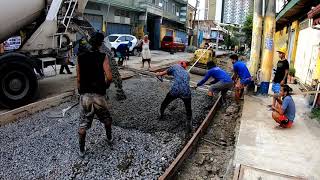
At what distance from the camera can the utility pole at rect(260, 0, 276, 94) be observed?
1066cm

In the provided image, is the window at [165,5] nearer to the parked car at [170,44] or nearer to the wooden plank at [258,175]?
the parked car at [170,44]

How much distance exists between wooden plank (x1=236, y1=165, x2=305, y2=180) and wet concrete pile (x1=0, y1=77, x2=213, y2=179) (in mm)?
1180

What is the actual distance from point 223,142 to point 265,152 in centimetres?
110

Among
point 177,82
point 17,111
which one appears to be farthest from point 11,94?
point 177,82

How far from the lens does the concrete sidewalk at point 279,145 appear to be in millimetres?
5359

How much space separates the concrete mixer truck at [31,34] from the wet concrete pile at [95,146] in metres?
1.18

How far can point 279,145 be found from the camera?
6.35m

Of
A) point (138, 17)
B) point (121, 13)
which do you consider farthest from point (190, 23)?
point (121, 13)

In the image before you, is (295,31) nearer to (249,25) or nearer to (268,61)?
(268,61)

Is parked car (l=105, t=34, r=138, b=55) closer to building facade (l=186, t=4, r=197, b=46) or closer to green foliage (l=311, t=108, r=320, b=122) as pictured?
green foliage (l=311, t=108, r=320, b=122)

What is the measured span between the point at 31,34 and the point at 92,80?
15.3 feet

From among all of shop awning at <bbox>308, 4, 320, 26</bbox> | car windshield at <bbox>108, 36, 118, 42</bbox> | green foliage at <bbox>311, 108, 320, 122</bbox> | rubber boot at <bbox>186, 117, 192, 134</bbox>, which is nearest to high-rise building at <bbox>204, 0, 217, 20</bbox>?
→ car windshield at <bbox>108, 36, 118, 42</bbox>

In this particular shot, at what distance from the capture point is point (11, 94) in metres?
8.25

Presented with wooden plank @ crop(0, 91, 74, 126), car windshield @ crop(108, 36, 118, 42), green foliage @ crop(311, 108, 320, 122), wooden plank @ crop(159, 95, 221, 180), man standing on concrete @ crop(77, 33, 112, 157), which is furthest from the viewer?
car windshield @ crop(108, 36, 118, 42)
